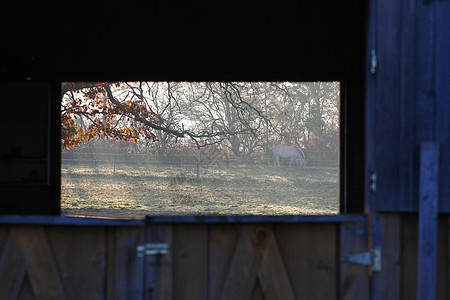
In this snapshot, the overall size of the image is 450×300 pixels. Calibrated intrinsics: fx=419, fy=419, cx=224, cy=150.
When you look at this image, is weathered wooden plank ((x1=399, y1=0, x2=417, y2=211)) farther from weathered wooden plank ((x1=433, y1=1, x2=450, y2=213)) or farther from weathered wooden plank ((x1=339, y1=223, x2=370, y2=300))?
weathered wooden plank ((x1=339, y1=223, x2=370, y2=300))

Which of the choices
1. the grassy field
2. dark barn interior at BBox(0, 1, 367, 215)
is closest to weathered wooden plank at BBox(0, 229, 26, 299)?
dark barn interior at BBox(0, 1, 367, 215)

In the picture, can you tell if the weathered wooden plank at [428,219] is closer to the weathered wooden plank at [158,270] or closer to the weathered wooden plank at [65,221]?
the weathered wooden plank at [158,270]

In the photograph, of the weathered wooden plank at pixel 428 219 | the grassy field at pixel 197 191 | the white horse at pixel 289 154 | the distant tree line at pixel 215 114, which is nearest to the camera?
the weathered wooden plank at pixel 428 219

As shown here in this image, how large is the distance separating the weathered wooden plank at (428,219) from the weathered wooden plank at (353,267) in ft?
1.06

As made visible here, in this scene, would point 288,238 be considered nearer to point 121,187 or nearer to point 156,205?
point 156,205

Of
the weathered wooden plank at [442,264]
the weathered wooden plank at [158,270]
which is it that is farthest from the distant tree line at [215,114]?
the weathered wooden plank at [442,264]

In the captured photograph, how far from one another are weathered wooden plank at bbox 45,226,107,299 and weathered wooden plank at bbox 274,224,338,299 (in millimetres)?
1147

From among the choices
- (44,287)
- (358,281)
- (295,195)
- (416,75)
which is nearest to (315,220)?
(358,281)

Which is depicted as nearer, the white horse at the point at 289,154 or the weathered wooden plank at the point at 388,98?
the weathered wooden plank at the point at 388,98

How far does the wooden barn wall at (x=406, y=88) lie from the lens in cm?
268

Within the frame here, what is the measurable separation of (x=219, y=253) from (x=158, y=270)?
1.32 feet

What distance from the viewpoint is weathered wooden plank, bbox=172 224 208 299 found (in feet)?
8.84

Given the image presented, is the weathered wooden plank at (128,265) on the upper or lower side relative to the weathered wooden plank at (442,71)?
lower

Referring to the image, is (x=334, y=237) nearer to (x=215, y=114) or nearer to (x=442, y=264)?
(x=442, y=264)
